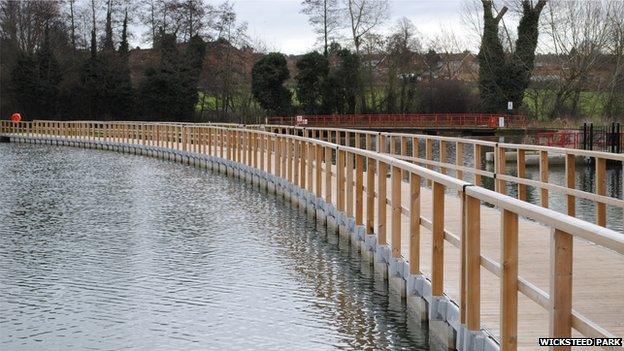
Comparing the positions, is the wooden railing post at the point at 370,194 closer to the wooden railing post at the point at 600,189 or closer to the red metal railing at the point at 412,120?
the wooden railing post at the point at 600,189

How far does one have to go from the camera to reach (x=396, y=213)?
1086cm

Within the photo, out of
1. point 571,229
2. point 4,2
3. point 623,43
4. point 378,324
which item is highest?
point 4,2

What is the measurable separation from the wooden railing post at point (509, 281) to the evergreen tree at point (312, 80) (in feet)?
204

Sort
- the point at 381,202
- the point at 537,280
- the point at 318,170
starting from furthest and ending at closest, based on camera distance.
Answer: the point at 318,170, the point at 381,202, the point at 537,280

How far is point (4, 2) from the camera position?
76.7 metres

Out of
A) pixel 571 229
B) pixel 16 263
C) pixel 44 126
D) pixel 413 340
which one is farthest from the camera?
pixel 44 126

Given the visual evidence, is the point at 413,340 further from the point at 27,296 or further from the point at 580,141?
the point at 580,141

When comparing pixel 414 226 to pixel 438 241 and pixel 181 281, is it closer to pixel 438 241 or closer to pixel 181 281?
pixel 438 241

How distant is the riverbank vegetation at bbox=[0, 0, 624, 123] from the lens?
63062 mm

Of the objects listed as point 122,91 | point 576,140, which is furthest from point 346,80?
point 576,140

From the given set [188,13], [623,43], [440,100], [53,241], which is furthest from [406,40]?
[53,241]

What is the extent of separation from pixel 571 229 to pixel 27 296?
750 cm

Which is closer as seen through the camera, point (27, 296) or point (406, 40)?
point (27, 296)

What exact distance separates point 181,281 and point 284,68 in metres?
58.8
